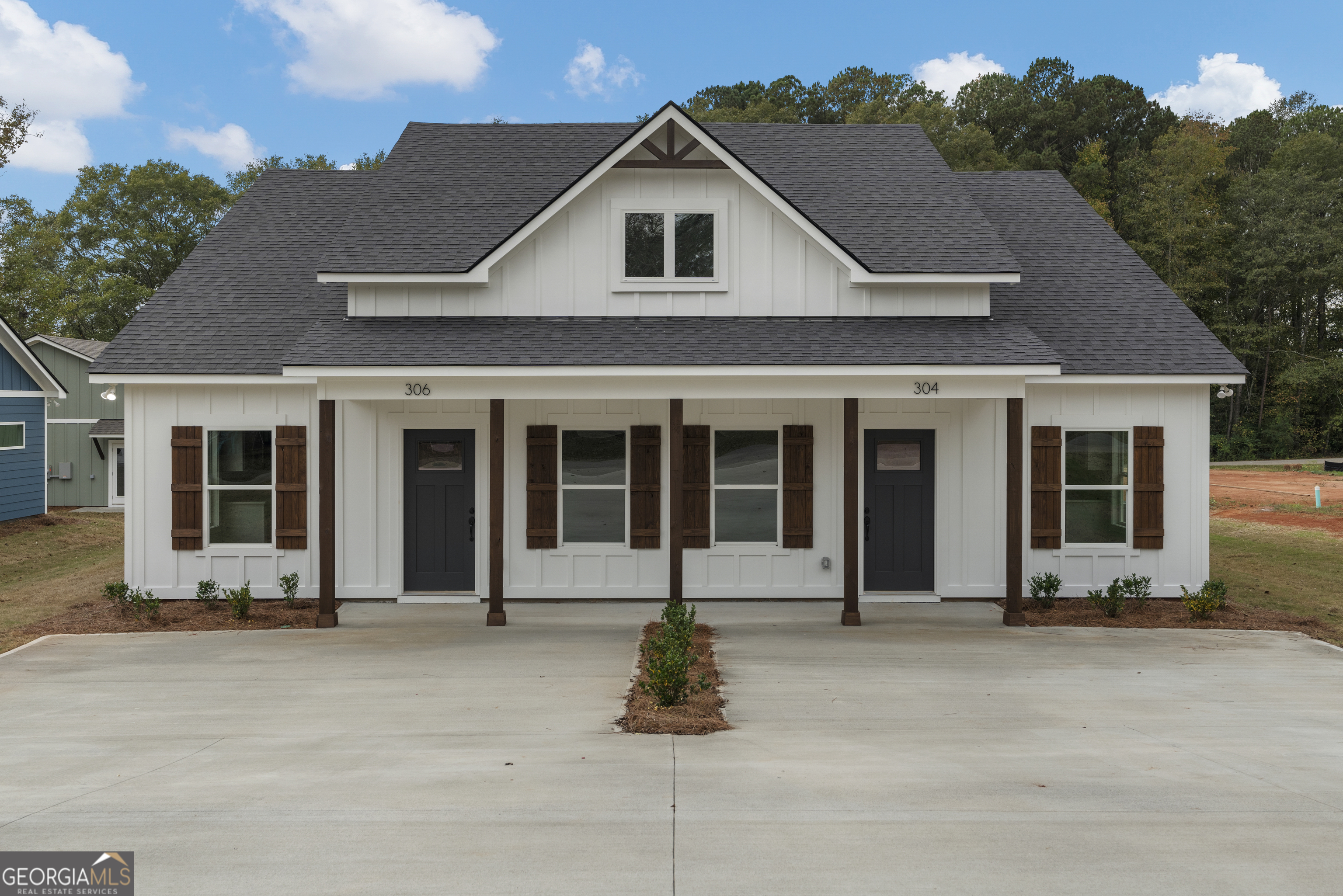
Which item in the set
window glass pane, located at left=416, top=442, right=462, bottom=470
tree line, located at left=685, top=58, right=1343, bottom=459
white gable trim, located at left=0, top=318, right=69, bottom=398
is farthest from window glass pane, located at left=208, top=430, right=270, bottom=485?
tree line, located at left=685, top=58, right=1343, bottom=459

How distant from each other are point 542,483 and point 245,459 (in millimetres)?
3813

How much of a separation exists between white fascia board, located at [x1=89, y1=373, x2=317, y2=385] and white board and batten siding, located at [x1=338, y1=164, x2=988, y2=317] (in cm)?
225

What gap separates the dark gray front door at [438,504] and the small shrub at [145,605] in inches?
112

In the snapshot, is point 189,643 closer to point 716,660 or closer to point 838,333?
point 716,660

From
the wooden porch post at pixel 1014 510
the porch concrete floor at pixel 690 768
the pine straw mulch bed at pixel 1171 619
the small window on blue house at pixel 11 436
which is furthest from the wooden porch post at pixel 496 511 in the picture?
the small window on blue house at pixel 11 436

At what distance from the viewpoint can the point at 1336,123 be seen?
51062mm

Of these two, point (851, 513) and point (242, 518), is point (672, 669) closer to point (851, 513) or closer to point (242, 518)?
point (851, 513)

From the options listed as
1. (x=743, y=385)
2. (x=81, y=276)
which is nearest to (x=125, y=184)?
(x=81, y=276)

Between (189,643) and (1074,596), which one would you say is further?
(1074,596)

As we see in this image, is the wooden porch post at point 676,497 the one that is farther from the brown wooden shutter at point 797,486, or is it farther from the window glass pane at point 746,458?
the brown wooden shutter at point 797,486

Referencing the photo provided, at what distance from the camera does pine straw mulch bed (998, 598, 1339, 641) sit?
10.9 m

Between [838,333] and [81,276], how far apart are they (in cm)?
4866

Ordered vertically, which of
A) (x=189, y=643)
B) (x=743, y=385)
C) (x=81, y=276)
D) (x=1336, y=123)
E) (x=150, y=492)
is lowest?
(x=189, y=643)

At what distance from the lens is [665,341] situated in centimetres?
1098
